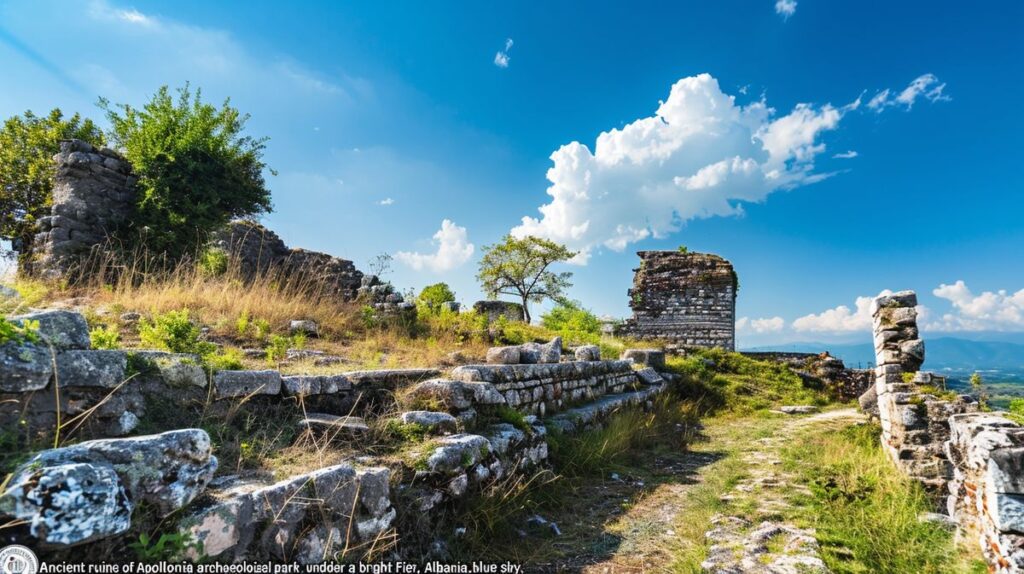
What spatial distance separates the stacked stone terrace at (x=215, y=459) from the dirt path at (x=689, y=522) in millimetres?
881

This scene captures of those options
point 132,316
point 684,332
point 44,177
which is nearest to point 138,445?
point 132,316

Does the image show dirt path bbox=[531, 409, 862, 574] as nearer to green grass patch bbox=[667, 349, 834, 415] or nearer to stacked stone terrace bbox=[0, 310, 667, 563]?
stacked stone terrace bbox=[0, 310, 667, 563]

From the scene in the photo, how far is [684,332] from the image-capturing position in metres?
17.8

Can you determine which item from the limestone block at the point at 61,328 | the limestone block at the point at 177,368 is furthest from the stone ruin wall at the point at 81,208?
the limestone block at the point at 61,328

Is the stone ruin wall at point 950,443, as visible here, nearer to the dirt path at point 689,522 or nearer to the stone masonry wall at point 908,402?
the stone masonry wall at point 908,402

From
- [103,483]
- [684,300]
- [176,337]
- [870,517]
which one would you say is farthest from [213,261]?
[684,300]

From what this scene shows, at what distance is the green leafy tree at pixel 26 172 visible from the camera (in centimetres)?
1177

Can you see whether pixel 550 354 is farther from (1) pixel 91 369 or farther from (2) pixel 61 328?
(2) pixel 61 328

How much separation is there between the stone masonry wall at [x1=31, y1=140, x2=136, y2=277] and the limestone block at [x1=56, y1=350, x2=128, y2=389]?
775 cm

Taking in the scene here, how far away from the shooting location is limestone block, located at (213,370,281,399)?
3479mm

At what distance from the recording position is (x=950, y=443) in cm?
407

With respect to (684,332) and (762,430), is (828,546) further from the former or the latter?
(684,332)

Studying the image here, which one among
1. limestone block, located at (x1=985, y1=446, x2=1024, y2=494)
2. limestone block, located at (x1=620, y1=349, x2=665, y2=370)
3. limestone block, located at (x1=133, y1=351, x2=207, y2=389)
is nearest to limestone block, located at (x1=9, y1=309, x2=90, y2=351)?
limestone block, located at (x1=133, y1=351, x2=207, y2=389)

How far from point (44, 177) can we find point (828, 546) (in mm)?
18030
